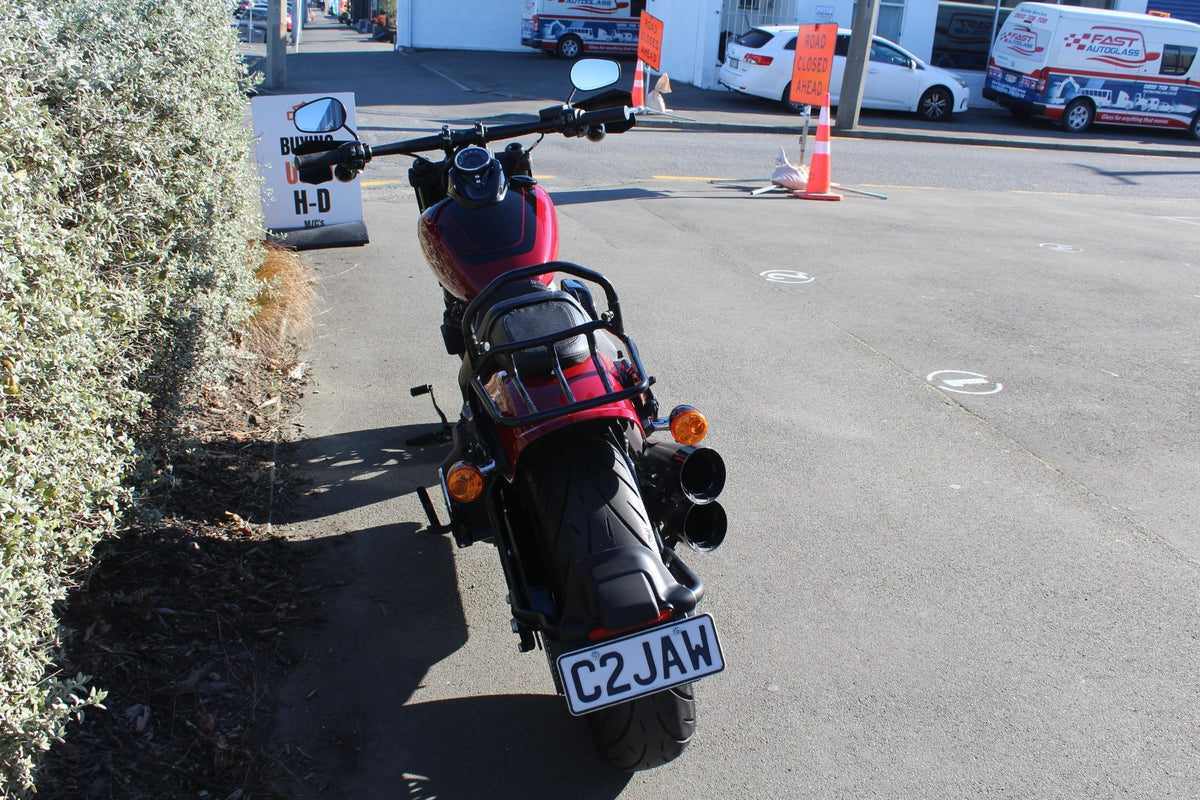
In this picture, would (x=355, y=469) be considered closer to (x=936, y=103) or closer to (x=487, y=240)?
(x=487, y=240)

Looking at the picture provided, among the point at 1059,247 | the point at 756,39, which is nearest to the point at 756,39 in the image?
the point at 756,39

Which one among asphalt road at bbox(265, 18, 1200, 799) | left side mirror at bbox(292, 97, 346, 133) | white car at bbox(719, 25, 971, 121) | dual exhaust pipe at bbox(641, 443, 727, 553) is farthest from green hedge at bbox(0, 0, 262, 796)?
white car at bbox(719, 25, 971, 121)

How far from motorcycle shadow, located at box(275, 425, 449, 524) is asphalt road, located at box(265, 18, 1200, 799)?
0.07ft

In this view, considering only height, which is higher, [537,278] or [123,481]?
[537,278]

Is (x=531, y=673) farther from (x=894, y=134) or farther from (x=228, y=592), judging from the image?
(x=894, y=134)

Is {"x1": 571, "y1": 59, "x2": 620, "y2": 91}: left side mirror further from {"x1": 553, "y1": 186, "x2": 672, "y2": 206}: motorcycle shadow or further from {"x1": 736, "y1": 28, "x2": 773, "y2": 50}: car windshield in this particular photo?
{"x1": 736, "y1": 28, "x2": 773, "y2": 50}: car windshield

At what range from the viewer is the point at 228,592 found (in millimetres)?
3584

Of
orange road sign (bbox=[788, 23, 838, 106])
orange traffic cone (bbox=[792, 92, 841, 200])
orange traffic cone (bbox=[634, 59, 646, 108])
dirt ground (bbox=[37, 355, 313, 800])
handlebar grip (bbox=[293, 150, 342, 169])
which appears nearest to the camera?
dirt ground (bbox=[37, 355, 313, 800])

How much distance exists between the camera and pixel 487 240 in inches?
145

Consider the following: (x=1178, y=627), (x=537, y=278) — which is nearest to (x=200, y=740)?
(x=537, y=278)

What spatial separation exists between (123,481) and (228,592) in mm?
548

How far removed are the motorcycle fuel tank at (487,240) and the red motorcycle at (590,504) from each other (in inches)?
3.5

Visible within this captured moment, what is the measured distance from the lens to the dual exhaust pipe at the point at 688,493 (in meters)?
2.90

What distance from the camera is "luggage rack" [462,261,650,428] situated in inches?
105
